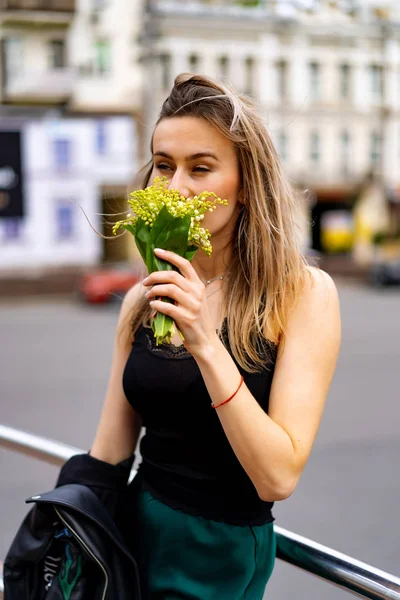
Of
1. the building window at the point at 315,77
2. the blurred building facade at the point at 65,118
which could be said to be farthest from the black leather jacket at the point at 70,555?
the building window at the point at 315,77

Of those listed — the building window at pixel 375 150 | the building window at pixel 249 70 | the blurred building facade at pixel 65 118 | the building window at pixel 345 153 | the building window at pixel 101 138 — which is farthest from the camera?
the building window at pixel 375 150

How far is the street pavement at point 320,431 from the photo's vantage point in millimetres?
4293

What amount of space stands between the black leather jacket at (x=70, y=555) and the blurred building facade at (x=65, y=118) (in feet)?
61.8

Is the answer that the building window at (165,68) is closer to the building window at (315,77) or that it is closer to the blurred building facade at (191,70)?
the blurred building facade at (191,70)

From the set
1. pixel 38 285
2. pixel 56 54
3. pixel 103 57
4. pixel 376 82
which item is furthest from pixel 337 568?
pixel 376 82

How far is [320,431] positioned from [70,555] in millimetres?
5251

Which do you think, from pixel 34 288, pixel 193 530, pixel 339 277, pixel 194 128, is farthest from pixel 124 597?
pixel 339 277

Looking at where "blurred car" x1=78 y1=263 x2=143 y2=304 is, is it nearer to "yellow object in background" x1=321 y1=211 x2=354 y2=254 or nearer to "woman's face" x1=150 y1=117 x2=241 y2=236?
"yellow object in background" x1=321 y1=211 x2=354 y2=254

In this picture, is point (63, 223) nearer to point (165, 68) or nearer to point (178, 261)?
point (165, 68)

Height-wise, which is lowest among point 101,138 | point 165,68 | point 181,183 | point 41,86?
point 181,183

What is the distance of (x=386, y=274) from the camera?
19.7 metres

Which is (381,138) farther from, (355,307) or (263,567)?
(263,567)

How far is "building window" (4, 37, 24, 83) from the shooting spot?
19.7 m

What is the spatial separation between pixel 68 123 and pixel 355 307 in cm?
1033
